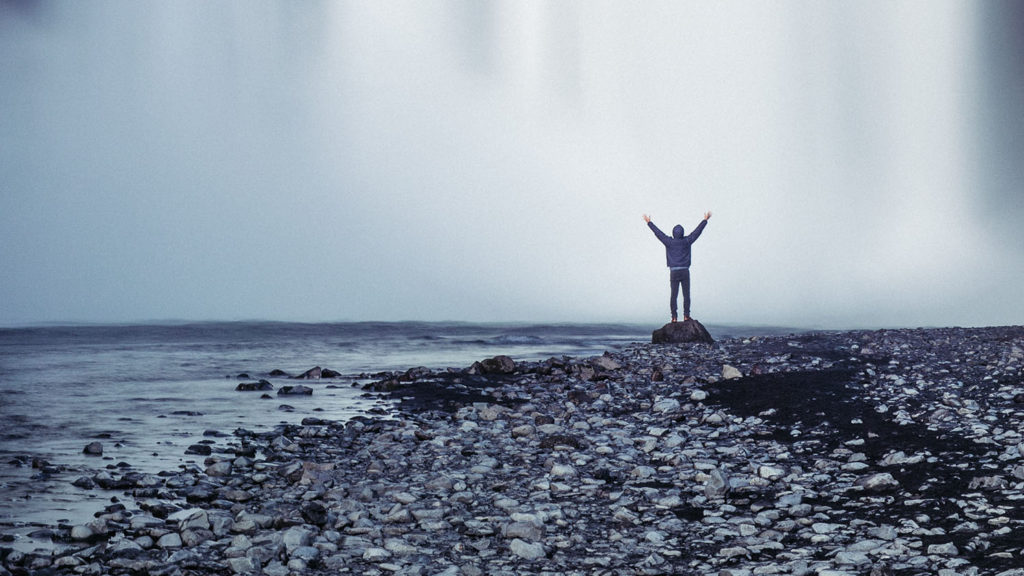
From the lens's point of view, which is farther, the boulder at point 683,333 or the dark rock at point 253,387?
the boulder at point 683,333

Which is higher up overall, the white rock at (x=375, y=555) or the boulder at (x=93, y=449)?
the boulder at (x=93, y=449)

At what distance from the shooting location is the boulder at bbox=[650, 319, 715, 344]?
22.6 metres

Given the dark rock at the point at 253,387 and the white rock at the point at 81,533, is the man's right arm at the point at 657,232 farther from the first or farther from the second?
the white rock at the point at 81,533

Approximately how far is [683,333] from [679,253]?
2236 mm

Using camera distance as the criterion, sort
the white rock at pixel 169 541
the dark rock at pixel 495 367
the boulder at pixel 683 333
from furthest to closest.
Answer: the boulder at pixel 683 333 → the dark rock at pixel 495 367 → the white rock at pixel 169 541

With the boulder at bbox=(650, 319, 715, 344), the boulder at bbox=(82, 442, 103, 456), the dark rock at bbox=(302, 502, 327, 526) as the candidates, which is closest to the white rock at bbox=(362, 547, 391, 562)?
the dark rock at bbox=(302, 502, 327, 526)

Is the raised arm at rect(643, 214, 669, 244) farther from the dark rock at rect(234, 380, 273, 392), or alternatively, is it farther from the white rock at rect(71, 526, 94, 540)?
the white rock at rect(71, 526, 94, 540)

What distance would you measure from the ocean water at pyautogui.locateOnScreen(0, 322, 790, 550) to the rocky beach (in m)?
0.55

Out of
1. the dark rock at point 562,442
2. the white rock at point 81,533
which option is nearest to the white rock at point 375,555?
the white rock at point 81,533

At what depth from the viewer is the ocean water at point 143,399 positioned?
28.3 feet

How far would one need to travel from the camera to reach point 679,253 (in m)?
23.0

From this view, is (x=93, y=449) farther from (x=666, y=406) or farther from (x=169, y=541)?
(x=666, y=406)

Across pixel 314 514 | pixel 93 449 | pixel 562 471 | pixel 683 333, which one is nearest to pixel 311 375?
pixel 93 449

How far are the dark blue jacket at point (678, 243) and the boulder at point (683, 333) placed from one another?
166 centimetres
